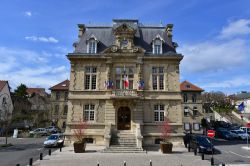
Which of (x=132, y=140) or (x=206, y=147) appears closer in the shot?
(x=206, y=147)

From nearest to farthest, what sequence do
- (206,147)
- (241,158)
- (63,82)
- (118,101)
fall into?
(241,158)
(206,147)
(118,101)
(63,82)

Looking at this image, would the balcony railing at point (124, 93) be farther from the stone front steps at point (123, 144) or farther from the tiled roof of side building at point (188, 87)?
the tiled roof of side building at point (188, 87)

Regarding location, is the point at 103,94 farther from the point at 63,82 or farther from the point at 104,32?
the point at 63,82

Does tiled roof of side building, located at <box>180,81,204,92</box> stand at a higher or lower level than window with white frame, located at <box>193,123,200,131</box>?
higher

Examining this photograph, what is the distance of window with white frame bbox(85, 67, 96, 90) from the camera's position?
29.2 metres

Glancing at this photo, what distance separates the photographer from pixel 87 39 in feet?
101

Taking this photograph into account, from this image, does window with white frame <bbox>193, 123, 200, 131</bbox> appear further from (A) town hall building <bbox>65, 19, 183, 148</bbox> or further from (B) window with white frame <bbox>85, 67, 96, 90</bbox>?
(B) window with white frame <bbox>85, 67, 96, 90</bbox>

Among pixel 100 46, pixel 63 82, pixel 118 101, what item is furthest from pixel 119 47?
pixel 63 82

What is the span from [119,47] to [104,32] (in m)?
4.53

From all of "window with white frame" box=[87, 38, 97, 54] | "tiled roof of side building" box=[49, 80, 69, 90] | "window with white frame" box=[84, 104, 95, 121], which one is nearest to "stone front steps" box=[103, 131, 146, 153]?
"window with white frame" box=[84, 104, 95, 121]

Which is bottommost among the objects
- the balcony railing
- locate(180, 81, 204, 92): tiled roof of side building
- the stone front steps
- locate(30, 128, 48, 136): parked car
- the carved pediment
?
locate(30, 128, 48, 136): parked car

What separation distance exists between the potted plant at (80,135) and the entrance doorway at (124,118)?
430 centimetres

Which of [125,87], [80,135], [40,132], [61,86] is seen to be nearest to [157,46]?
[125,87]

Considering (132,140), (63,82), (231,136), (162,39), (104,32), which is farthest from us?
(63,82)
